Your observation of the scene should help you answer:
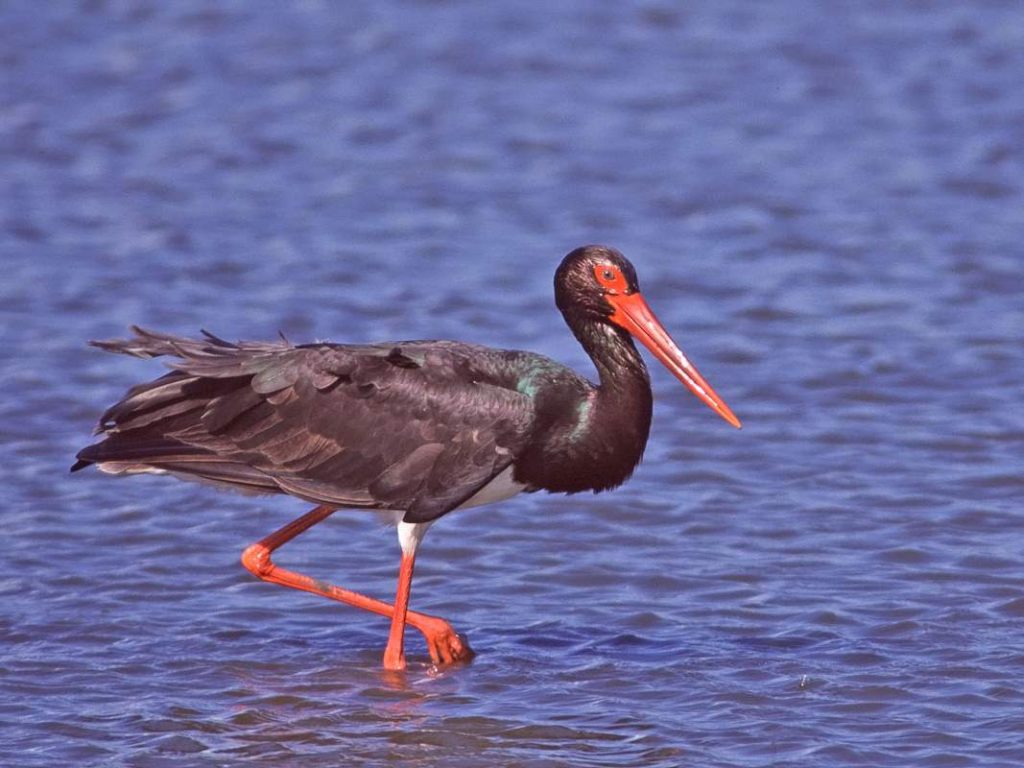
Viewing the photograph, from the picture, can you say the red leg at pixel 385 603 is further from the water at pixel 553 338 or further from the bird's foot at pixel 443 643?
the water at pixel 553 338

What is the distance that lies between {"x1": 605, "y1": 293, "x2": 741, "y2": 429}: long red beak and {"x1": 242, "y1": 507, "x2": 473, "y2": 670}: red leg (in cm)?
144

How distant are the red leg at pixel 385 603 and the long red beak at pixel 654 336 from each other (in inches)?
56.6

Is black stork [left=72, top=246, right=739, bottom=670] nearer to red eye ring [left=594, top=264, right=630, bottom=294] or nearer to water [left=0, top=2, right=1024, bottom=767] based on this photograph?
red eye ring [left=594, top=264, right=630, bottom=294]

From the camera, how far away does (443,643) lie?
8.95 meters

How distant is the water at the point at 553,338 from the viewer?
27.7 feet

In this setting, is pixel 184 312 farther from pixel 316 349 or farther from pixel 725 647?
pixel 725 647

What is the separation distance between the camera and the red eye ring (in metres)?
9.08

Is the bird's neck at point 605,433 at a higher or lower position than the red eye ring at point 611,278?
lower

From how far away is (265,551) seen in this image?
9.44 meters

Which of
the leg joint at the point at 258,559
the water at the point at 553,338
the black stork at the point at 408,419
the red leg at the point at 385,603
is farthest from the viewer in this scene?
the leg joint at the point at 258,559

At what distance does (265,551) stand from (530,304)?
5016 millimetres

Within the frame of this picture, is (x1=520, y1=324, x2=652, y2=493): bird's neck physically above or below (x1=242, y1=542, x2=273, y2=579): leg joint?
above

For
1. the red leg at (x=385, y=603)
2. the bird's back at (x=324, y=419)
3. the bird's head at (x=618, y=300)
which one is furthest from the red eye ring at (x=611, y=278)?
the red leg at (x=385, y=603)

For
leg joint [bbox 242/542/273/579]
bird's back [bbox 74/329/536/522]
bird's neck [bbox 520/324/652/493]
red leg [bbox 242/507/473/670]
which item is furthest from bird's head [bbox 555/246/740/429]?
leg joint [bbox 242/542/273/579]
